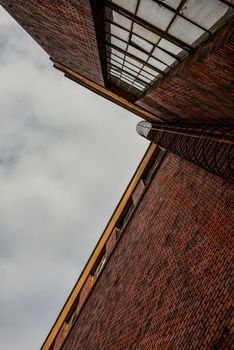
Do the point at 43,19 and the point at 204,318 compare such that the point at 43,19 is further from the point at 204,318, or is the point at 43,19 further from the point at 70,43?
the point at 204,318

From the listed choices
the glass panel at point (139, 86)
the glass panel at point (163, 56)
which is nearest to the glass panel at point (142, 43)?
the glass panel at point (163, 56)

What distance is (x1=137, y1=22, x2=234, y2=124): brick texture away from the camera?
12.7 ft

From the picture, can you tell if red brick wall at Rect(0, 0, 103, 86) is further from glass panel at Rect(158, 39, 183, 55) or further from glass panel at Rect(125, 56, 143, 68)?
glass panel at Rect(158, 39, 183, 55)

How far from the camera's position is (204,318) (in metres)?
4.23

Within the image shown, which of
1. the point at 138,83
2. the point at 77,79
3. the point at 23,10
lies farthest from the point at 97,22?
the point at 77,79

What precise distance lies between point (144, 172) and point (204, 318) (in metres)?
8.45

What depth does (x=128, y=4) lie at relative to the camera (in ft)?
15.1

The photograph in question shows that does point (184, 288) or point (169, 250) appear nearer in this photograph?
point (184, 288)

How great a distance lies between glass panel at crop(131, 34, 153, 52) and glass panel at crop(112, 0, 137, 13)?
0.97 metres

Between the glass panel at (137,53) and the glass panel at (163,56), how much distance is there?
1.57 feet

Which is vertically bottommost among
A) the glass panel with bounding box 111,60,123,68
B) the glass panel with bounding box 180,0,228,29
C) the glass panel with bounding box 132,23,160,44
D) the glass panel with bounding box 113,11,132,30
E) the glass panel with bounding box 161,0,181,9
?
the glass panel with bounding box 111,60,123,68

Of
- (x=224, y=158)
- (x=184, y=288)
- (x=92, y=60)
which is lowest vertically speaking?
(x=184, y=288)

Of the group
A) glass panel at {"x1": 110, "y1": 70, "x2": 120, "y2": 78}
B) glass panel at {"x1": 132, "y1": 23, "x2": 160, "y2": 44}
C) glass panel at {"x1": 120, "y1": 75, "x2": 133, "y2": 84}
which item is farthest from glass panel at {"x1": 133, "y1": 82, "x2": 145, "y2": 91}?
glass panel at {"x1": 132, "y1": 23, "x2": 160, "y2": 44}

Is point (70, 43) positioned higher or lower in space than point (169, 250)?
higher
